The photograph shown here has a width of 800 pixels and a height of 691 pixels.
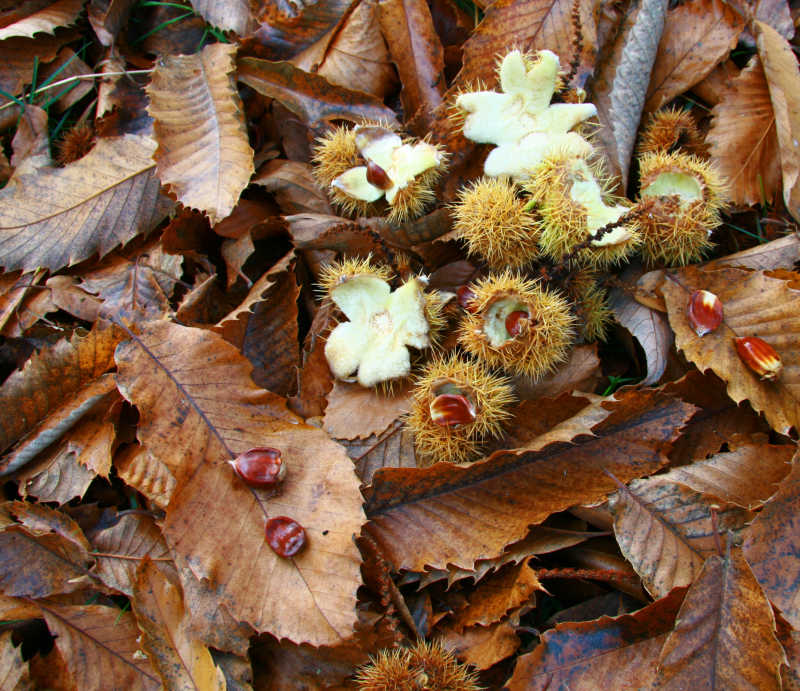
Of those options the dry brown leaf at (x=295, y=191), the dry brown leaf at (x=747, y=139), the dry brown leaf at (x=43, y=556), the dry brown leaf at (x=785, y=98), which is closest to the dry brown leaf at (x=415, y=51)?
the dry brown leaf at (x=295, y=191)

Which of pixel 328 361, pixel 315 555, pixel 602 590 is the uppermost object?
pixel 328 361

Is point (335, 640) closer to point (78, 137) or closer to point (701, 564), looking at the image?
point (701, 564)

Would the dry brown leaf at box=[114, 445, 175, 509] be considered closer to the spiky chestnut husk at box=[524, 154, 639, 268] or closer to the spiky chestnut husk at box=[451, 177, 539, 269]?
the spiky chestnut husk at box=[451, 177, 539, 269]

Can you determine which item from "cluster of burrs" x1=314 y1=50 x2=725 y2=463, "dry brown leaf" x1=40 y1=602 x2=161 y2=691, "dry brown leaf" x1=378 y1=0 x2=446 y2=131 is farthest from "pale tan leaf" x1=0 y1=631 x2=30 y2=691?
"dry brown leaf" x1=378 y1=0 x2=446 y2=131

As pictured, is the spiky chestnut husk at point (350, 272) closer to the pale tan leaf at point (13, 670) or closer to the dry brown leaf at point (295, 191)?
the dry brown leaf at point (295, 191)

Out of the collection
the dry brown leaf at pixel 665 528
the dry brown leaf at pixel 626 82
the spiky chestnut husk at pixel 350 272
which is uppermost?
the dry brown leaf at pixel 626 82

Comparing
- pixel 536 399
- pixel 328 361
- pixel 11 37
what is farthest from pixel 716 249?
pixel 11 37

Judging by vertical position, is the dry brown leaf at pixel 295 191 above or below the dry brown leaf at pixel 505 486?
above
